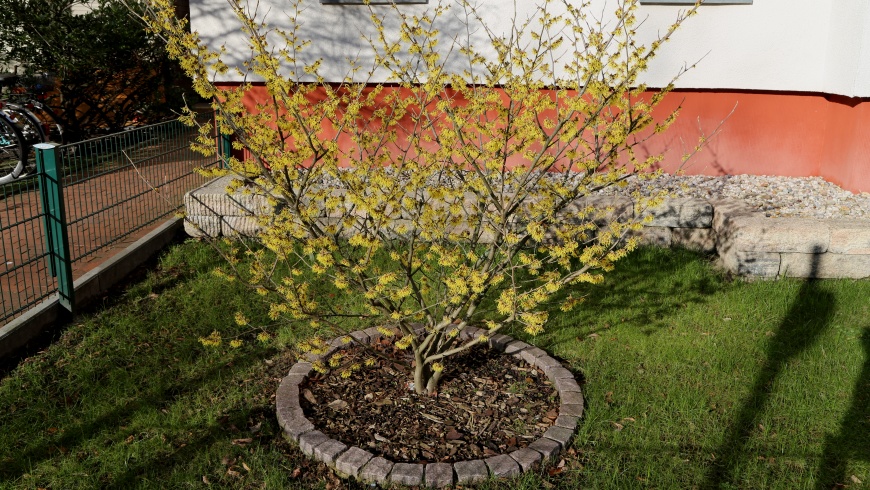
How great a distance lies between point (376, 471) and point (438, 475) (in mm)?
302

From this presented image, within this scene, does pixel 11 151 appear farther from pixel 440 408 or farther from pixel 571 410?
pixel 571 410

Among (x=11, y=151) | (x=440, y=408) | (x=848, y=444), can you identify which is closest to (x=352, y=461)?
(x=440, y=408)

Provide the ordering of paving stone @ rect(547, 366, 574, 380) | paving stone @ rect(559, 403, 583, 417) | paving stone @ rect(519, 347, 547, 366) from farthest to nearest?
paving stone @ rect(519, 347, 547, 366), paving stone @ rect(547, 366, 574, 380), paving stone @ rect(559, 403, 583, 417)

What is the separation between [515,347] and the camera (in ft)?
17.0

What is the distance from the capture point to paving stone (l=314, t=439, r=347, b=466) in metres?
3.98

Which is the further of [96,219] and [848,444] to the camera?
[96,219]

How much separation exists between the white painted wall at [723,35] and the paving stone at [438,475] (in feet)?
18.3

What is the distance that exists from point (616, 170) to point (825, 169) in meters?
5.30

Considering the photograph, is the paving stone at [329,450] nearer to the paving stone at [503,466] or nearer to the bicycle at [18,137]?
the paving stone at [503,466]

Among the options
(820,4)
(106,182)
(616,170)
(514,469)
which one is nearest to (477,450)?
(514,469)

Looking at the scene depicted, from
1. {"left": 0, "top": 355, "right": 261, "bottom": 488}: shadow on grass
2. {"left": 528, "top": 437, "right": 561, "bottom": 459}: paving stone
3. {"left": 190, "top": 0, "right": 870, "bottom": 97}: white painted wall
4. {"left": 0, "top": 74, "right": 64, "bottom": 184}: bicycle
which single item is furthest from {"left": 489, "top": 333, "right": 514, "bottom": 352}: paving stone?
{"left": 0, "top": 74, "right": 64, "bottom": 184}: bicycle

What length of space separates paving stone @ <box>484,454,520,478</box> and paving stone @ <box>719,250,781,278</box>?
129 inches

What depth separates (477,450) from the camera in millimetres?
4090

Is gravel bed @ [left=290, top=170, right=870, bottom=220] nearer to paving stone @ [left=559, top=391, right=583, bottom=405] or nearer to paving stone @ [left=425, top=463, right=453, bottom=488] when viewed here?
paving stone @ [left=559, top=391, right=583, bottom=405]
